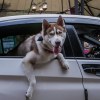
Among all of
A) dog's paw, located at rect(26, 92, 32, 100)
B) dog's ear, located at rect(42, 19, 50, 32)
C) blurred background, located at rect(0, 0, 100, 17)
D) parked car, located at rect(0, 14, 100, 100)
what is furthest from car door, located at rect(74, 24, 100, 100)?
blurred background, located at rect(0, 0, 100, 17)

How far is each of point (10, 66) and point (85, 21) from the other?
1.05 meters

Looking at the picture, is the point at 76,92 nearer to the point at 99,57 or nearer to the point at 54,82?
the point at 54,82

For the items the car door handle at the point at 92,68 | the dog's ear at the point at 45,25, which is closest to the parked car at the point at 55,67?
the car door handle at the point at 92,68

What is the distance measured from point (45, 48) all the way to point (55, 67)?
229 millimetres

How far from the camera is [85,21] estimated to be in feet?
14.3

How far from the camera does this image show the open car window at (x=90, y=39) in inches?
172

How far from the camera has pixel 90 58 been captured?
4.21m

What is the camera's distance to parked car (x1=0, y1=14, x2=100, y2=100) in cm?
392

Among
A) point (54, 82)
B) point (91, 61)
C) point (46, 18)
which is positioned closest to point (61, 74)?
point (54, 82)

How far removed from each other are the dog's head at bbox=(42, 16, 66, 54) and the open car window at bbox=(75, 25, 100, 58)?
39 cm

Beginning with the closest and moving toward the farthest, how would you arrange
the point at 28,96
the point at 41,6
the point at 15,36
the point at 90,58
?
the point at 28,96
the point at 90,58
the point at 15,36
the point at 41,6

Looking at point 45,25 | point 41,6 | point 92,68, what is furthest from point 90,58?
point 41,6

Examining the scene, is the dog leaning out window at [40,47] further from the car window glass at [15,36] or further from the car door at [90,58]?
the car door at [90,58]

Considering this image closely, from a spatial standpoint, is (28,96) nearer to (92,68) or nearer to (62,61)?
(62,61)
